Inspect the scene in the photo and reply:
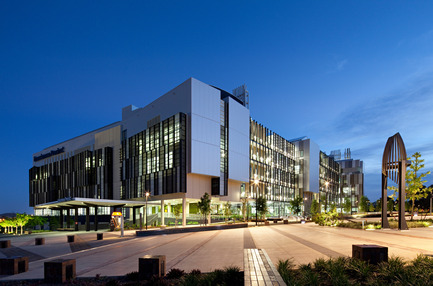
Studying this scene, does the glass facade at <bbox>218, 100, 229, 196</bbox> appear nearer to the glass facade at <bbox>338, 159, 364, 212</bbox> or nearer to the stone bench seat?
the stone bench seat

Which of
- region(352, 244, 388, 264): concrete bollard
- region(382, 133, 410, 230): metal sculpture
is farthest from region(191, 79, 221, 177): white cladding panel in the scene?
region(352, 244, 388, 264): concrete bollard

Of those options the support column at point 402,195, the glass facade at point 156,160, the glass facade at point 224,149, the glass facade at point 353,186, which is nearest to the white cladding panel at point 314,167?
the glass facade at point 224,149

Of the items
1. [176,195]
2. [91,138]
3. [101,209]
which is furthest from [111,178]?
[176,195]

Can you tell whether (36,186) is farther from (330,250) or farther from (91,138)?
(330,250)

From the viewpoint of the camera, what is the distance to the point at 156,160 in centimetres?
5797

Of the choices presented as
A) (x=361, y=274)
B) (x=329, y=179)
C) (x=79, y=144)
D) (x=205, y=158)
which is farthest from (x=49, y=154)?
(x=361, y=274)

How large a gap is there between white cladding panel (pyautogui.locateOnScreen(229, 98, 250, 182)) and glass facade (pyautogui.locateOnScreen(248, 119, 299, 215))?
492 cm

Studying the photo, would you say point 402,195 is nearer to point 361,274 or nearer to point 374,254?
point 374,254

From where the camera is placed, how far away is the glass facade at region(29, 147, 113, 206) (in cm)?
7488

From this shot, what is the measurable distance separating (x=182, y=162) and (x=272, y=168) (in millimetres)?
35853

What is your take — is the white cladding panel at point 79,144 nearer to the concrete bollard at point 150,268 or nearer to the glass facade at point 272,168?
the glass facade at point 272,168

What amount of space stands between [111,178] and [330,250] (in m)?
67.6

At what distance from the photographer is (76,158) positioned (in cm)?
8575

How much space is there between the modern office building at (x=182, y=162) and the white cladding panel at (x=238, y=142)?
0.67 feet
